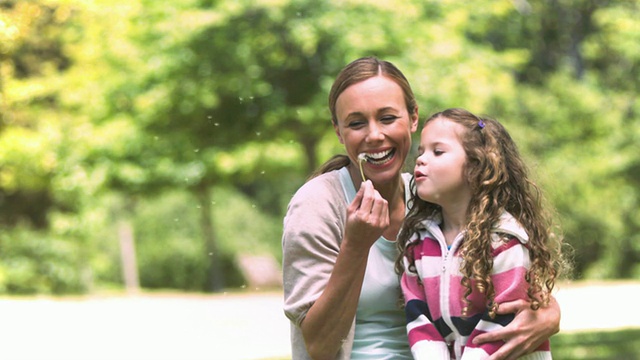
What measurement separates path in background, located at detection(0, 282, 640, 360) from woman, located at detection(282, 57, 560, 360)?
7.89 meters

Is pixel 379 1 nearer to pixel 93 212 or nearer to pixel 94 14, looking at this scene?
pixel 94 14

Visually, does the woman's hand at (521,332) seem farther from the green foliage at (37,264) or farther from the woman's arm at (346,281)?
the green foliage at (37,264)

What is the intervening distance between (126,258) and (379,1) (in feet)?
32.6

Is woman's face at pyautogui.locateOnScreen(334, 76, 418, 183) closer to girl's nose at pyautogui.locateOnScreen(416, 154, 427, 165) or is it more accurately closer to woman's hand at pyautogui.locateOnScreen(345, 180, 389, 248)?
girl's nose at pyautogui.locateOnScreen(416, 154, 427, 165)

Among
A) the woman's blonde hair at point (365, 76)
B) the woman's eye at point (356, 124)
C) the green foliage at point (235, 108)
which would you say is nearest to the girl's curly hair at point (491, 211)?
the woman's blonde hair at point (365, 76)

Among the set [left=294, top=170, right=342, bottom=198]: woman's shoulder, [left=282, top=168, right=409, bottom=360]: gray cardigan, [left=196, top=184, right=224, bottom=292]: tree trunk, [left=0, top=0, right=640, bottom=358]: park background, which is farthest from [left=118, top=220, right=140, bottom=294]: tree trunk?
[left=282, top=168, right=409, bottom=360]: gray cardigan

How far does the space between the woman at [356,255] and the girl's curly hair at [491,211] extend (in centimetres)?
8

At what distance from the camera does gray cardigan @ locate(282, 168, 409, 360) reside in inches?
105

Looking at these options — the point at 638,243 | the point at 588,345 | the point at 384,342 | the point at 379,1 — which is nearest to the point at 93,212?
the point at 379,1

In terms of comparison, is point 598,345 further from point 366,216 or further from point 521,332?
point 366,216

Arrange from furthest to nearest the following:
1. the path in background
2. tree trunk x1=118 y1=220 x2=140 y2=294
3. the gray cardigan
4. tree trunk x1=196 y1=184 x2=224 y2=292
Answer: tree trunk x1=118 y1=220 x2=140 y2=294 → tree trunk x1=196 y1=184 x2=224 y2=292 → the path in background → the gray cardigan

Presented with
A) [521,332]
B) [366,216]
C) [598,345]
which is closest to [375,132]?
[366,216]

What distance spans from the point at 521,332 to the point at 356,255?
1.65 ft

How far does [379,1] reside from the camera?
14828mm
